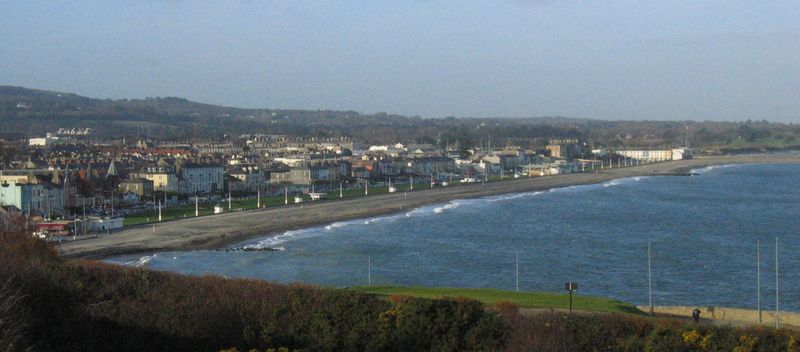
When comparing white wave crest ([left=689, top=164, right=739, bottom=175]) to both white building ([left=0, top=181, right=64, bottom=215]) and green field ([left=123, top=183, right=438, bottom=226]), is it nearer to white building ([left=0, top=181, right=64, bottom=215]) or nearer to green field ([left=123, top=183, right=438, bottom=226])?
green field ([left=123, top=183, right=438, bottom=226])

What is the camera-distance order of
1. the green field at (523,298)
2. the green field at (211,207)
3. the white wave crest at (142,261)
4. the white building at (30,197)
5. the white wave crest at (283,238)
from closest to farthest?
the green field at (523,298), the white wave crest at (142,261), the white wave crest at (283,238), the white building at (30,197), the green field at (211,207)

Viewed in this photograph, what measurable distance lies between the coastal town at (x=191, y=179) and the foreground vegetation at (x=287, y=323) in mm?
10662

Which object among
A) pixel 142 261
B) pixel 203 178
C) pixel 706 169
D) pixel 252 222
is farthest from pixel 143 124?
pixel 142 261

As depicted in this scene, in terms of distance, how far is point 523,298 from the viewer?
527 inches

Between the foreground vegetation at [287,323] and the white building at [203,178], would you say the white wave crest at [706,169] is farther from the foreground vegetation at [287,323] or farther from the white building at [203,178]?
the foreground vegetation at [287,323]

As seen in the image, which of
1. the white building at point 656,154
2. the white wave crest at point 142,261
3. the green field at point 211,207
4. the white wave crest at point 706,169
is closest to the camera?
the white wave crest at point 142,261

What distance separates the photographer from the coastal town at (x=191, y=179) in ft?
90.8

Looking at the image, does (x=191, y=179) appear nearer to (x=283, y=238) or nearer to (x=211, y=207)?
(x=211, y=207)

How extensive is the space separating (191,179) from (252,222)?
11.5 meters

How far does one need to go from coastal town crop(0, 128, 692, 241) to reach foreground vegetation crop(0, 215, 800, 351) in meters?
10.7

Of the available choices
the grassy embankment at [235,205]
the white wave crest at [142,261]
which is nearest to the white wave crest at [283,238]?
the white wave crest at [142,261]

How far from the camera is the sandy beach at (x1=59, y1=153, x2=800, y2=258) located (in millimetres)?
21516

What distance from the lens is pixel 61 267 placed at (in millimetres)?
11406

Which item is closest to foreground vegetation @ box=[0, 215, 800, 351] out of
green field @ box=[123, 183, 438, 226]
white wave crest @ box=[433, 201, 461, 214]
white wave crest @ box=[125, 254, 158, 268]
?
white wave crest @ box=[125, 254, 158, 268]
